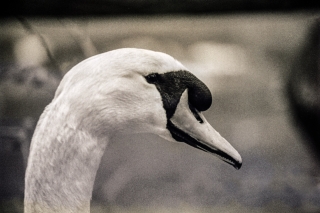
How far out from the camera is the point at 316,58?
0.81m

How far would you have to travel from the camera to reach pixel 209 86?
801 mm

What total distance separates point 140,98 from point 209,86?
7.4 inches

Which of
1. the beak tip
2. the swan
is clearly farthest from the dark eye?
the beak tip

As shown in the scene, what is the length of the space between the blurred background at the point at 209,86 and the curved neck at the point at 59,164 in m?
0.07

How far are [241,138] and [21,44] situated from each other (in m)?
0.60

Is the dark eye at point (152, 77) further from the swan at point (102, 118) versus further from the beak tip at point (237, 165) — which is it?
the beak tip at point (237, 165)

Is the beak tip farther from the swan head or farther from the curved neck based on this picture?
the curved neck

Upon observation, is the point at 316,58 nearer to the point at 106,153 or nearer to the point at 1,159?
the point at 106,153

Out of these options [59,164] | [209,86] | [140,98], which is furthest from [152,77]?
[59,164]

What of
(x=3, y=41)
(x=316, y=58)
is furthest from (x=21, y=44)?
(x=316, y=58)

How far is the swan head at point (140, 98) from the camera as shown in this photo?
69cm

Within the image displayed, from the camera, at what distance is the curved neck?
685 millimetres

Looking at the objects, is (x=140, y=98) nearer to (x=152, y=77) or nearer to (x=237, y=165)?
(x=152, y=77)

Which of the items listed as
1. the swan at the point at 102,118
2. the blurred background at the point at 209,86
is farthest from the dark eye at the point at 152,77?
the blurred background at the point at 209,86
